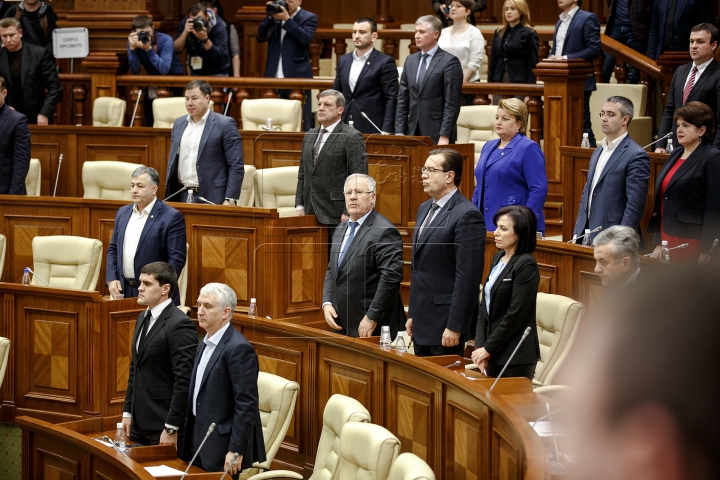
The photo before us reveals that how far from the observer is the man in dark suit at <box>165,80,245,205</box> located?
5934 mm

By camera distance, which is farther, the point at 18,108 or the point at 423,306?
the point at 18,108

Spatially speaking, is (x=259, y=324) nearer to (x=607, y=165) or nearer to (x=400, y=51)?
(x=607, y=165)

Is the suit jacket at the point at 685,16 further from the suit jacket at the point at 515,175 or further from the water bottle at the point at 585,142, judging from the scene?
the suit jacket at the point at 515,175

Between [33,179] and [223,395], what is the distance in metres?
3.40

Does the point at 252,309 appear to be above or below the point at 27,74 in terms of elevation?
below

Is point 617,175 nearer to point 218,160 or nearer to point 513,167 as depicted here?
point 513,167

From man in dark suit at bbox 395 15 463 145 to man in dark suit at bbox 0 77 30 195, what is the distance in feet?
7.98

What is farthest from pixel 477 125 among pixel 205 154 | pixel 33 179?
pixel 33 179

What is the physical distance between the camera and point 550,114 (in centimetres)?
Answer: 645

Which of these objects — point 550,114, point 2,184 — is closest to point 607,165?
point 550,114

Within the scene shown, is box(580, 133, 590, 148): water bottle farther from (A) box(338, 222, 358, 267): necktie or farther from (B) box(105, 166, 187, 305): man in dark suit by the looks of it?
(B) box(105, 166, 187, 305): man in dark suit

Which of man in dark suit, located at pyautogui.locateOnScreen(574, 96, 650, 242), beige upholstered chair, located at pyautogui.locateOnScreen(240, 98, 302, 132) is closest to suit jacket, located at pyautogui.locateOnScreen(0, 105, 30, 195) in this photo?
beige upholstered chair, located at pyautogui.locateOnScreen(240, 98, 302, 132)

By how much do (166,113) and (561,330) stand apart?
4.07 meters

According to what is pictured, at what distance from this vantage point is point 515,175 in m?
4.86
